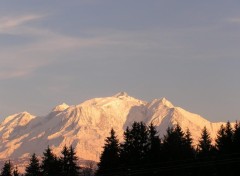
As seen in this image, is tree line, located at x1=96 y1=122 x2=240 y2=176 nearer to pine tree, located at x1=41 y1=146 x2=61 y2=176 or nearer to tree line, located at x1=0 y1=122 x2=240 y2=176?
tree line, located at x1=0 y1=122 x2=240 y2=176

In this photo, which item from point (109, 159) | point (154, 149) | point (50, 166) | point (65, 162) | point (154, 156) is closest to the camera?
point (154, 156)

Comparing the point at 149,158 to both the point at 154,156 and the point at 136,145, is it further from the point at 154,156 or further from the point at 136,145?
the point at 136,145

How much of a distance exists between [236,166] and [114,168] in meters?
20.2

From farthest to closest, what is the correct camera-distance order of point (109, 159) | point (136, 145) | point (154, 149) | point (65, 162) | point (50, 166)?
point (65, 162), point (50, 166), point (136, 145), point (109, 159), point (154, 149)

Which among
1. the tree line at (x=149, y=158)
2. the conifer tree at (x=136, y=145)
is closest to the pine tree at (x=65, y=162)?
the tree line at (x=149, y=158)

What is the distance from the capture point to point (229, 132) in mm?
105250

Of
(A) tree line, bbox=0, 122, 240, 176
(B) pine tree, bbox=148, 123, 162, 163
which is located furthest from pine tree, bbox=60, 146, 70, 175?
(B) pine tree, bbox=148, 123, 162, 163

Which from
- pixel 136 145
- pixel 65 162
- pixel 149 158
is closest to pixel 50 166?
pixel 65 162

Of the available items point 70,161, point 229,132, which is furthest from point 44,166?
point 229,132

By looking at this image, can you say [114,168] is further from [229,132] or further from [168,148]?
[229,132]

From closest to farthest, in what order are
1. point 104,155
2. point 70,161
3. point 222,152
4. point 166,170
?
point 166,170 → point 222,152 → point 104,155 → point 70,161

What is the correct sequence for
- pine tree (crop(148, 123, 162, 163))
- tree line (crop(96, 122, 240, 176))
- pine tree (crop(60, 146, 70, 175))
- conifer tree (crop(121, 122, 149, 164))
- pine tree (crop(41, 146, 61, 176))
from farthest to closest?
pine tree (crop(60, 146, 70, 175))
pine tree (crop(41, 146, 61, 176))
conifer tree (crop(121, 122, 149, 164))
pine tree (crop(148, 123, 162, 163))
tree line (crop(96, 122, 240, 176))

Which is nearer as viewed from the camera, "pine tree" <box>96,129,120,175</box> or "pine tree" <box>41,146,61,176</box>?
"pine tree" <box>96,129,120,175</box>

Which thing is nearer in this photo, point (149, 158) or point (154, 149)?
point (149, 158)
